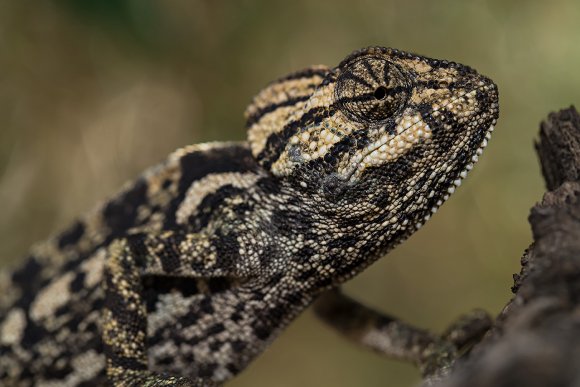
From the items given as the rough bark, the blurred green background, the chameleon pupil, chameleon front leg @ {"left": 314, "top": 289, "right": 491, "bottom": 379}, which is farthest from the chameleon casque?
the blurred green background

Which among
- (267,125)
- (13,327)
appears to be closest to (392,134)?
(267,125)

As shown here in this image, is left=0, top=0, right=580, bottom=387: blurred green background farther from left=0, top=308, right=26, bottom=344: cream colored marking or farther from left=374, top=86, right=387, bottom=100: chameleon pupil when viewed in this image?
left=374, top=86, right=387, bottom=100: chameleon pupil

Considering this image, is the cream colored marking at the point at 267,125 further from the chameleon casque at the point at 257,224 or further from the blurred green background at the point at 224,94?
the blurred green background at the point at 224,94

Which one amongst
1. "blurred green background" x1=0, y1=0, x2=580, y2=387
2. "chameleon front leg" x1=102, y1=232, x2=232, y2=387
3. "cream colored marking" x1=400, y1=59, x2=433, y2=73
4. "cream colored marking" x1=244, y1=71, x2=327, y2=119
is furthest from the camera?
"blurred green background" x1=0, y1=0, x2=580, y2=387

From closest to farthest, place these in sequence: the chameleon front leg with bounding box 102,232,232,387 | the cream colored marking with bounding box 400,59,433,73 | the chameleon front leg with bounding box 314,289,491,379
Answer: the cream colored marking with bounding box 400,59,433,73, the chameleon front leg with bounding box 102,232,232,387, the chameleon front leg with bounding box 314,289,491,379

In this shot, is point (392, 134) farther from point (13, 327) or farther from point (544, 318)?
point (13, 327)

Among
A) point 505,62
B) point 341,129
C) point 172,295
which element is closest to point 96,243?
point 172,295

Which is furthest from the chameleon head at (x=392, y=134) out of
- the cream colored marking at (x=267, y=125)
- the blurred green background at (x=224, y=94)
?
the blurred green background at (x=224, y=94)
